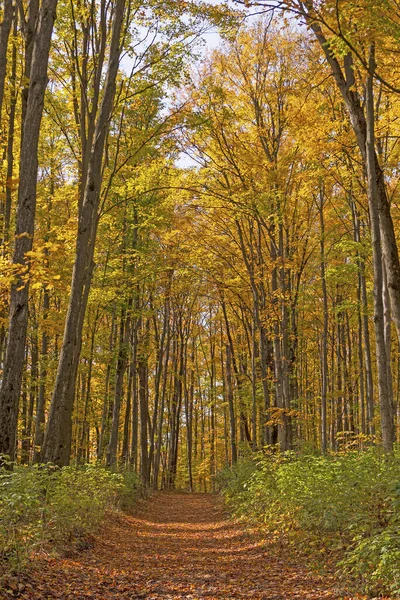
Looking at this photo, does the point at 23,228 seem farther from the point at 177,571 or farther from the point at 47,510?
the point at 177,571

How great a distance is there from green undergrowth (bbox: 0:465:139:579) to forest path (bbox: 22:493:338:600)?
30 cm

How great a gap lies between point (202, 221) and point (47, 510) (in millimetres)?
12722

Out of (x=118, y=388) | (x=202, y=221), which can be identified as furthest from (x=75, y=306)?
(x=202, y=221)

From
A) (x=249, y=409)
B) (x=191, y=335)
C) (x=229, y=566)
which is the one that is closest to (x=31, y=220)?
(x=229, y=566)

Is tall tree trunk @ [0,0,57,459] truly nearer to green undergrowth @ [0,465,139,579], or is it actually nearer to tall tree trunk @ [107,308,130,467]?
green undergrowth @ [0,465,139,579]

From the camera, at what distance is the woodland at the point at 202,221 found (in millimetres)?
6391

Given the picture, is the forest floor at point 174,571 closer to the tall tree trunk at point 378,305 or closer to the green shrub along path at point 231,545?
the green shrub along path at point 231,545

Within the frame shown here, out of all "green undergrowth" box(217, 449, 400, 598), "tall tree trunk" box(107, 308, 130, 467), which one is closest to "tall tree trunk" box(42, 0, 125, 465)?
"green undergrowth" box(217, 449, 400, 598)

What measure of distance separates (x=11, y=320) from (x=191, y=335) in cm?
2501

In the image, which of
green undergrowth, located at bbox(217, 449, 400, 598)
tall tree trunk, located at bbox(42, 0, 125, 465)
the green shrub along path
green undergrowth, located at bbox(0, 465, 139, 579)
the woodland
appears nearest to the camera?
green undergrowth, located at bbox(217, 449, 400, 598)

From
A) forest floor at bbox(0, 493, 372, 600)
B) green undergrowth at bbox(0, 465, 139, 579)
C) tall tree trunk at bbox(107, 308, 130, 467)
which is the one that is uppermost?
tall tree trunk at bbox(107, 308, 130, 467)

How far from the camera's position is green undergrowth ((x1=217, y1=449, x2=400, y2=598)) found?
4586mm

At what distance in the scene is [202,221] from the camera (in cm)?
1802

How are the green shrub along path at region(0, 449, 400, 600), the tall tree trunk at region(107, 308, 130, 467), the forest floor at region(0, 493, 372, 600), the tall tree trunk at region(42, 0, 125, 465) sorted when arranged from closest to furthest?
the green shrub along path at region(0, 449, 400, 600) < the forest floor at region(0, 493, 372, 600) < the tall tree trunk at region(42, 0, 125, 465) < the tall tree trunk at region(107, 308, 130, 467)
